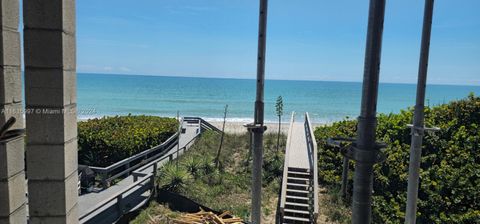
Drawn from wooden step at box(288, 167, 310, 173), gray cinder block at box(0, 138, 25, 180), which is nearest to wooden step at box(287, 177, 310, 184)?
wooden step at box(288, 167, 310, 173)

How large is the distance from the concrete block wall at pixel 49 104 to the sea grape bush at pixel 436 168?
34.8 ft

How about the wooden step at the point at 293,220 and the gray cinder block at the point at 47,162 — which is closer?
the gray cinder block at the point at 47,162

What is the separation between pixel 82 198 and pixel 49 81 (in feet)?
28.1

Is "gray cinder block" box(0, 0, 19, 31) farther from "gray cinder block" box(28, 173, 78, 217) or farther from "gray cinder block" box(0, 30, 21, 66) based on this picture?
"gray cinder block" box(28, 173, 78, 217)

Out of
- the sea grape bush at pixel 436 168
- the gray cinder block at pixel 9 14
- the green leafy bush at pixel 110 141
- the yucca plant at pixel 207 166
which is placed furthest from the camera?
the green leafy bush at pixel 110 141

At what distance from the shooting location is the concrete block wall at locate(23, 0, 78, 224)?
4082mm

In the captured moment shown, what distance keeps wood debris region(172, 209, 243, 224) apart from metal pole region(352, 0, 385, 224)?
277 inches

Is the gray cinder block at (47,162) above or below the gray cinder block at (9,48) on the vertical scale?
below

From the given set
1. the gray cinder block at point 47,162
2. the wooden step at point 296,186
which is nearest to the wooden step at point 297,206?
the wooden step at point 296,186

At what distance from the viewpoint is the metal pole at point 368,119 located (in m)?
3.46

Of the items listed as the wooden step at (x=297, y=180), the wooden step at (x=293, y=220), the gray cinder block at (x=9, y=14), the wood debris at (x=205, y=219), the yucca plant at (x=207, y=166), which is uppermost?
the gray cinder block at (x=9, y=14)

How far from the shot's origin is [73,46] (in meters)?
4.45

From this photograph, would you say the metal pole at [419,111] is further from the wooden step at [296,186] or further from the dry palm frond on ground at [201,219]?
the wooden step at [296,186]

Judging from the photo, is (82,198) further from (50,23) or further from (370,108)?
(370,108)
